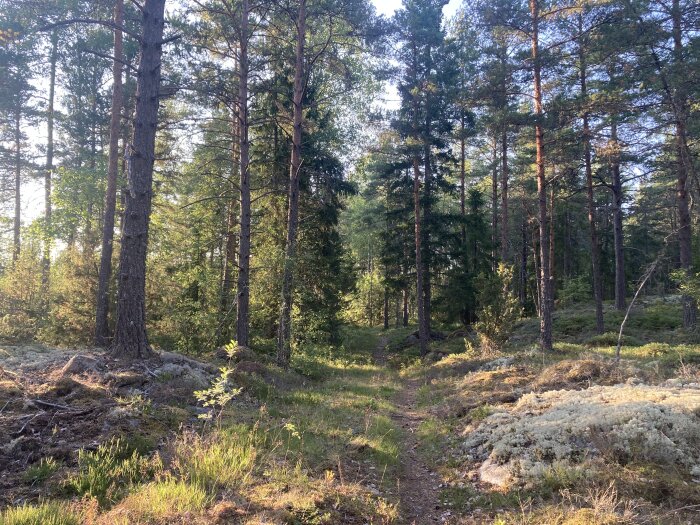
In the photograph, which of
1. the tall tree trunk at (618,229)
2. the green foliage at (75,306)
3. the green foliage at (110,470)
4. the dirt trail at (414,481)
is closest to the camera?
the green foliage at (110,470)

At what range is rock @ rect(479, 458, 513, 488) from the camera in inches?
204

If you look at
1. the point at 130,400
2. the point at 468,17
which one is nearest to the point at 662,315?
the point at 468,17

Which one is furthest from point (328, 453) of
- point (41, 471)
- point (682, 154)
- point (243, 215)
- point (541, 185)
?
point (682, 154)

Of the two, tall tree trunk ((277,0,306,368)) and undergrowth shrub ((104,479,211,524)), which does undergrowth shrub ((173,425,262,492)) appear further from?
tall tree trunk ((277,0,306,368))

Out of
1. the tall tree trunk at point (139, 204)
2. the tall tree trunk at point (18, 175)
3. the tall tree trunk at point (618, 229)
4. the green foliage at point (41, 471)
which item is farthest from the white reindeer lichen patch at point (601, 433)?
the tall tree trunk at point (18, 175)

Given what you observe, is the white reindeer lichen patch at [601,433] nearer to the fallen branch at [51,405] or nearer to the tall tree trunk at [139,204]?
the fallen branch at [51,405]

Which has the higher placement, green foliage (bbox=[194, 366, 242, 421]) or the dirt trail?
green foliage (bbox=[194, 366, 242, 421])

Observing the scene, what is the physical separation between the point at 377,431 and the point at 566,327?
16.9 m

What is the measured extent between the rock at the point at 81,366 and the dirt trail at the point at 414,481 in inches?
211

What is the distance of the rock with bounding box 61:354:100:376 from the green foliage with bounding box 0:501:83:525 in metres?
3.88

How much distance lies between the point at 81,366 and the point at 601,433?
8165 mm

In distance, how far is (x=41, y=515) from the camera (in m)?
3.10

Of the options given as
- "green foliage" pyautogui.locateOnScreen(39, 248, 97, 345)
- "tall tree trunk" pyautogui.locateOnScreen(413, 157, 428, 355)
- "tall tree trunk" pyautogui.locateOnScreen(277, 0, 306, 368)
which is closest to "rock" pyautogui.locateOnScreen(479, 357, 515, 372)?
"tall tree trunk" pyautogui.locateOnScreen(277, 0, 306, 368)

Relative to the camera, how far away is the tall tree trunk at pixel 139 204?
7844 millimetres
